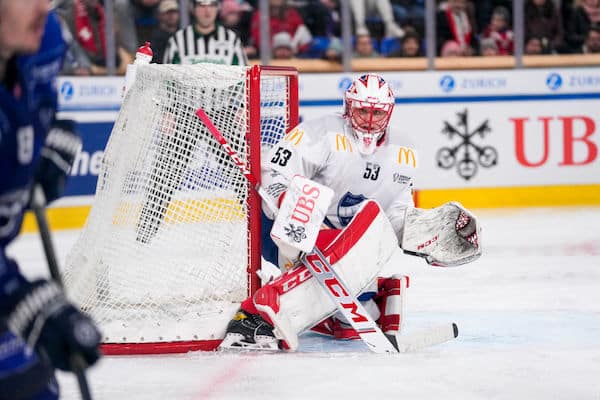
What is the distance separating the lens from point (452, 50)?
7090mm

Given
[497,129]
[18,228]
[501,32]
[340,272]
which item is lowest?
[340,272]

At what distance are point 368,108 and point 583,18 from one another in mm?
4545

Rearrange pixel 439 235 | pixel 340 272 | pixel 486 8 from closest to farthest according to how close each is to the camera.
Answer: pixel 340 272 → pixel 439 235 → pixel 486 8

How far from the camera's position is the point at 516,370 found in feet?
9.78

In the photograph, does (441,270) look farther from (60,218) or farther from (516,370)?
(60,218)

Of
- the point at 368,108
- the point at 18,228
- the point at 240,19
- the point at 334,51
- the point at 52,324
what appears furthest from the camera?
the point at 334,51

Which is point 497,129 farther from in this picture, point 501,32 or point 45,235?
point 45,235

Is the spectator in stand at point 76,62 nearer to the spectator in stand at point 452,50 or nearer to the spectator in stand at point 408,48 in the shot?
the spectator in stand at point 408,48

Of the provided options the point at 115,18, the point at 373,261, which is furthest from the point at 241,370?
the point at 115,18

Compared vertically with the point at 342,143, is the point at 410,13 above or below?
above

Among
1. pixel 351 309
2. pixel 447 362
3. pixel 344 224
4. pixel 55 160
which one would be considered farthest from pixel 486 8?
pixel 55 160

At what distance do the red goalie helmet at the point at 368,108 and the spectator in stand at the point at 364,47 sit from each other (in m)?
3.60

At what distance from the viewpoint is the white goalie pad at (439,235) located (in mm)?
3441

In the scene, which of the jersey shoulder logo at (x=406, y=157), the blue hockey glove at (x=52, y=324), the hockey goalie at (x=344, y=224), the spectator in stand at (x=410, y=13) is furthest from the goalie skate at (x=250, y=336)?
the spectator in stand at (x=410, y=13)
